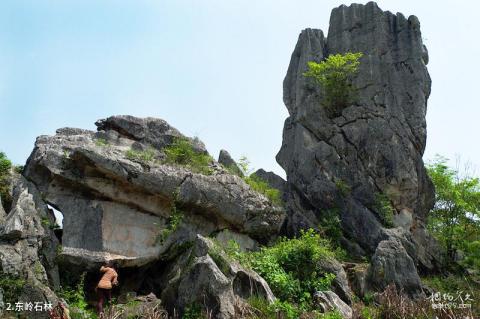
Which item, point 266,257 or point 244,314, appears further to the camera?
point 266,257

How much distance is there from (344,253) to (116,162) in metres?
9.20

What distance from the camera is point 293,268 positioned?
17.3 metres

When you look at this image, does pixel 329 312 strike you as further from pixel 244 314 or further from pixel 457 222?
pixel 457 222

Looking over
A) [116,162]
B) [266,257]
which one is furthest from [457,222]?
[116,162]

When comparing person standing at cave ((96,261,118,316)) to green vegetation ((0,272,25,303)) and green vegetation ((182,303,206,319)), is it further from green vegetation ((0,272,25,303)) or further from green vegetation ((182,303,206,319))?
green vegetation ((182,303,206,319))

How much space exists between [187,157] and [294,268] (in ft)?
17.7

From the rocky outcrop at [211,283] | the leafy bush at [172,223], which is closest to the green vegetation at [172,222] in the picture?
the leafy bush at [172,223]

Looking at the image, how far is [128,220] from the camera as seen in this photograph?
55.4ft

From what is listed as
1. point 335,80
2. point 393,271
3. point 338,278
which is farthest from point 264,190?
point 335,80

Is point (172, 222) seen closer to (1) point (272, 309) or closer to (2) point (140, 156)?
(2) point (140, 156)

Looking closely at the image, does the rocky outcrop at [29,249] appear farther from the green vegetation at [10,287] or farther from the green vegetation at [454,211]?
the green vegetation at [454,211]

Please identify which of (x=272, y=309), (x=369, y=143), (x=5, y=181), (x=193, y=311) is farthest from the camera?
(x=369, y=143)

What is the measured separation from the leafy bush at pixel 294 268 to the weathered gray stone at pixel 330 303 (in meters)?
0.37

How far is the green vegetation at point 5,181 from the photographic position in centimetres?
1625
